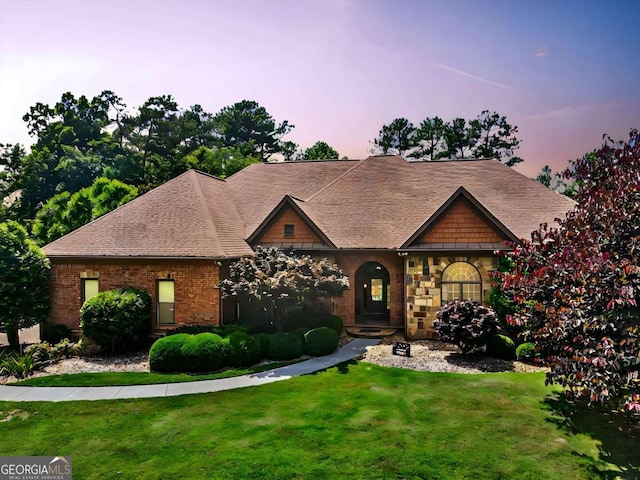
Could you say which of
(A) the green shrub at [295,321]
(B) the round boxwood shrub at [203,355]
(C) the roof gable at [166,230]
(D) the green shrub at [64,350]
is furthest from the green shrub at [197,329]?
(D) the green shrub at [64,350]

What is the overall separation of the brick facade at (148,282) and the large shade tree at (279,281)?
1275 millimetres

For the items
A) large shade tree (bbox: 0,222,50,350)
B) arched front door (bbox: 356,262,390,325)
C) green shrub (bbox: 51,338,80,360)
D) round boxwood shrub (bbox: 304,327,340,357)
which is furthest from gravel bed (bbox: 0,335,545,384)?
arched front door (bbox: 356,262,390,325)

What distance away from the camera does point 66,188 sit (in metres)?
44.0

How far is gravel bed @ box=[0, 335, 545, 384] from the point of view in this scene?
15062 mm

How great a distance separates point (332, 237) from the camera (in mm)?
21219

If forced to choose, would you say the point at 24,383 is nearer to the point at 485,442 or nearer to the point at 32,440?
the point at 32,440

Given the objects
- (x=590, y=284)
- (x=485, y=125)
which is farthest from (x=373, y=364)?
(x=485, y=125)

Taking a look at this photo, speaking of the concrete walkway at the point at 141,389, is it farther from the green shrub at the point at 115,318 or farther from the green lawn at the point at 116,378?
the green shrub at the point at 115,318

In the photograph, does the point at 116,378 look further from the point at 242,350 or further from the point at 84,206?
the point at 84,206

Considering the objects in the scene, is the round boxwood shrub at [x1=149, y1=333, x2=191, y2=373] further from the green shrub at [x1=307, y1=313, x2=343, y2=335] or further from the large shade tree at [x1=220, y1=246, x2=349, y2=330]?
the green shrub at [x1=307, y1=313, x2=343, y2=335]

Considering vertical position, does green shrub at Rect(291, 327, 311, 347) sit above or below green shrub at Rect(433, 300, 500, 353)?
below

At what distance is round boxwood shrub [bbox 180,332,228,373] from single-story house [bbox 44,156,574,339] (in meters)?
3.03

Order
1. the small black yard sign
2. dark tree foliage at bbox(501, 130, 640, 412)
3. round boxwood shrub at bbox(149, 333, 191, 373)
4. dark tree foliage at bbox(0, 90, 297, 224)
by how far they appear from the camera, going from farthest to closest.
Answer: dark tree foliage at bbox(0, 90, 297, 224)
the small black yard sign
round boxwood shrub at bbox(149, 333, 191, 373)
dark tree foliage at bbox(501, 130, 640, 412)

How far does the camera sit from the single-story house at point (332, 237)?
60.4 feet
